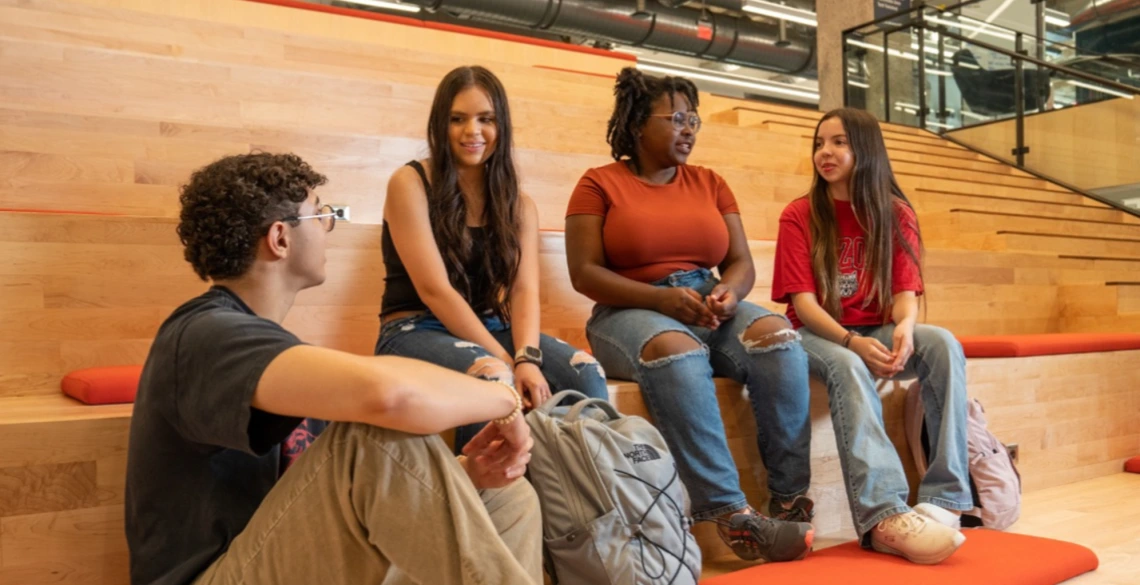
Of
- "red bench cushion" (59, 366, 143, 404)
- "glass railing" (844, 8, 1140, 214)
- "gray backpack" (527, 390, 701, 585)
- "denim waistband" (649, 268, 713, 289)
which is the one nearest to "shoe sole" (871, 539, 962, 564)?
"gray backpack" (527, 390, 701, 585)

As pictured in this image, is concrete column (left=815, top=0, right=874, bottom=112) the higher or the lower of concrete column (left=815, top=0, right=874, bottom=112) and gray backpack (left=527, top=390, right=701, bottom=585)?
the higher

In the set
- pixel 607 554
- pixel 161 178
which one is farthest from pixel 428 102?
pixel 607 554

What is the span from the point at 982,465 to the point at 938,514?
38cm

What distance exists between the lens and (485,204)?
197cm

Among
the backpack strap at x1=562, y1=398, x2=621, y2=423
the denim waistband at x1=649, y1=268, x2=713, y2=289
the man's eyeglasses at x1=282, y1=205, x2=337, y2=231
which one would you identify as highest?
the man's eyeglasses at x1=282, y1=205, x2=337, y2=231

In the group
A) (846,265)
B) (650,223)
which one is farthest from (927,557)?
(650,223)

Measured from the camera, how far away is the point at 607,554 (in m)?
1.48

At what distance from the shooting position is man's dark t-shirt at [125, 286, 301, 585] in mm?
1029

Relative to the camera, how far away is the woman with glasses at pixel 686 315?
6.07 feet

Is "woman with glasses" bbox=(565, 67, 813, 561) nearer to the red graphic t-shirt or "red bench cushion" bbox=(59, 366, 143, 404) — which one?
the red graphic t-shirt

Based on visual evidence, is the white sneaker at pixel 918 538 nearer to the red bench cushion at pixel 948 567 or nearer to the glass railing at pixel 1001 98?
the red bench cushion at pixel 948 567

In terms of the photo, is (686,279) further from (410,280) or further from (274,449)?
(274,449)

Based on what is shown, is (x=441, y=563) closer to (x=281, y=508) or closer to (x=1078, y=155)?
(x=281, y=508)

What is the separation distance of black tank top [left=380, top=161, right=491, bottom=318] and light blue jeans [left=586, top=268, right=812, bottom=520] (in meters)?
0.30
